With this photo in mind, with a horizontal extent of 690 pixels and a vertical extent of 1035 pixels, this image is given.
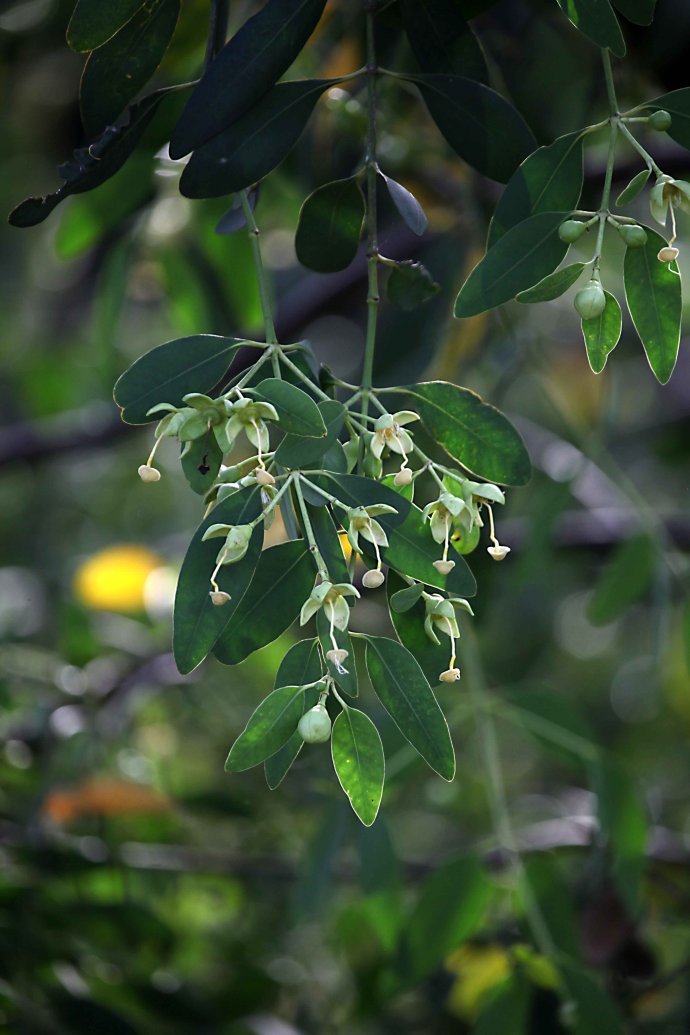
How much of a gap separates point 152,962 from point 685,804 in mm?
1545

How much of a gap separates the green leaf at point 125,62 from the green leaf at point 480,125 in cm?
18

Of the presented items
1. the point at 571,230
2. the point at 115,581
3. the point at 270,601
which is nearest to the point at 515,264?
the point at 571,230

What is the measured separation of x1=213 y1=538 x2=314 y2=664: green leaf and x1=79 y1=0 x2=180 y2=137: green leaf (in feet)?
1.16

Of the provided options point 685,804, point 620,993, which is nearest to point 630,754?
point 685,804

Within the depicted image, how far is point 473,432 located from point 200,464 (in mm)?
177

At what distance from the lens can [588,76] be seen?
1449mm

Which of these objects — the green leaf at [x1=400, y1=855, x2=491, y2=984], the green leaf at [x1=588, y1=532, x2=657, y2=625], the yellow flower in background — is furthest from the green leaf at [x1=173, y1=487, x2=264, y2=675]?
the yellow flower in background

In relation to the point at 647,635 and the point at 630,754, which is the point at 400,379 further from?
the point at 647,635

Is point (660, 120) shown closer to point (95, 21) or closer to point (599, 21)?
point (599, 21)

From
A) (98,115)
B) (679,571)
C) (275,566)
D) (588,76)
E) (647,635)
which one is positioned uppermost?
(98,115)

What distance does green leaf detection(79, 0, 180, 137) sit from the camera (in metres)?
0.74

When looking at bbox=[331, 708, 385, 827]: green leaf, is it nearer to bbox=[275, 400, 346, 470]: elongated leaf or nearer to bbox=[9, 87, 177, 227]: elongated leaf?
bbox=[275, 400, 346, 470]: elongated leaf

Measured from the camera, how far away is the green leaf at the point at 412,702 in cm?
61

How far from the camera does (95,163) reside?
2.39 feet
